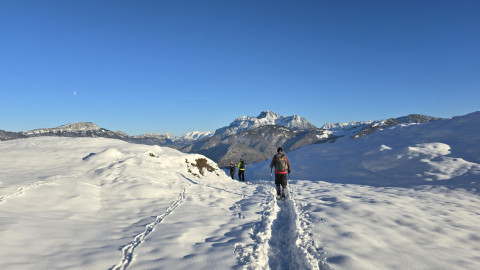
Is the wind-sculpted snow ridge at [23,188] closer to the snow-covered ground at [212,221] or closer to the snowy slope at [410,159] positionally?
the snow-covered ground at [212,221]

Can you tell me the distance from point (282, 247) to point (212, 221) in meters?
2.95

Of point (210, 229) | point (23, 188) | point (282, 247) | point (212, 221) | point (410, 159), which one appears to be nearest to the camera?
point (282, 247)

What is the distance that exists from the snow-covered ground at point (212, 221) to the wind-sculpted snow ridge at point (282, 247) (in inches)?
1.1

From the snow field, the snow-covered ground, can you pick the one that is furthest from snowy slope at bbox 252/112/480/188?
the snow field

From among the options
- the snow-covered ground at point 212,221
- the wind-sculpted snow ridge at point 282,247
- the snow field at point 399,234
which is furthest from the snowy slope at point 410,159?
the wind-sculpted snow ridge at point 282,247

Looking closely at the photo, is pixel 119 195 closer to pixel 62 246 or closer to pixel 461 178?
pixel 62 246

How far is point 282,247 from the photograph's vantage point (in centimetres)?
561

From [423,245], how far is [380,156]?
1653 centimetres

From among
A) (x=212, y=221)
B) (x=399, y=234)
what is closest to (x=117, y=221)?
(x=212, y=221)

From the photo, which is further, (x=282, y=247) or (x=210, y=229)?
(x=210, y=229)

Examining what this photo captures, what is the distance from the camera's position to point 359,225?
6.71m

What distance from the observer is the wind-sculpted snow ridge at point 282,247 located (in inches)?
185

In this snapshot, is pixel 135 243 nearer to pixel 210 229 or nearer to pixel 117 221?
pixel 210 229

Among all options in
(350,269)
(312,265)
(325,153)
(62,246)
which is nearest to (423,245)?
(350,269)
